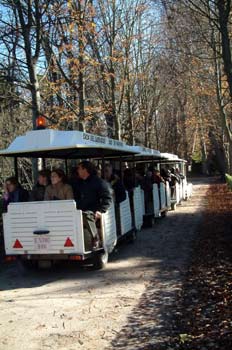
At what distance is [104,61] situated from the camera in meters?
22.3

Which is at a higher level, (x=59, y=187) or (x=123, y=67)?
(x=123, y=67)

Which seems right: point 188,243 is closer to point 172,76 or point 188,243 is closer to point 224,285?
point 224,285

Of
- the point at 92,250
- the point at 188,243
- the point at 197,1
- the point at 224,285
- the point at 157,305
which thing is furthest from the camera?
the point at 197,1

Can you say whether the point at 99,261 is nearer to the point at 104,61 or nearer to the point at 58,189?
the point at 58,189

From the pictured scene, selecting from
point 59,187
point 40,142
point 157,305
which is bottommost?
point 157,305

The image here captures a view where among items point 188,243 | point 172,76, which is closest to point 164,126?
point 172,76

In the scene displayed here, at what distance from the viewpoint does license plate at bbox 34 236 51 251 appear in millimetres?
8688

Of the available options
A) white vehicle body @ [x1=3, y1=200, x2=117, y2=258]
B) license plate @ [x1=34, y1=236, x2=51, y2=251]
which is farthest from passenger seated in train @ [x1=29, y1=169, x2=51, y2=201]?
license plate @ [x1=34, y1=236, x2=51, y2=251]

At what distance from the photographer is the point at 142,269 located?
922 centimetres

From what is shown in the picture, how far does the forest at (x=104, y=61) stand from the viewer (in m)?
14.0

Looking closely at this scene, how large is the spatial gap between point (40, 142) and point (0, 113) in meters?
10.00

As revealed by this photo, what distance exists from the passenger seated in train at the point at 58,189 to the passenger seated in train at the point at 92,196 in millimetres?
303

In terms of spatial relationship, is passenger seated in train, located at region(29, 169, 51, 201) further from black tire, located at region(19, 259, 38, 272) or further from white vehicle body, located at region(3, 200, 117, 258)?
black tire, located at region(19, 259, 38, 272)

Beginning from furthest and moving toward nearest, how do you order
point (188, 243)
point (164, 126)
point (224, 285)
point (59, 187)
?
point (164, 126) < point (188, 243) < point (59, 187) < point (224, 285)
